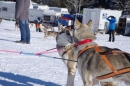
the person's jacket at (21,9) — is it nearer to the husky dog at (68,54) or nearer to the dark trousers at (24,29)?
the dark trousers at (24,29)

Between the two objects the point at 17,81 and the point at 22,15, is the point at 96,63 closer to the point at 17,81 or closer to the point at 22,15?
the point at 17,81

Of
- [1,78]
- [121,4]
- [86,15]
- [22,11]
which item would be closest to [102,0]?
[121,4]

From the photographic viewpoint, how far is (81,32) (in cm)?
308

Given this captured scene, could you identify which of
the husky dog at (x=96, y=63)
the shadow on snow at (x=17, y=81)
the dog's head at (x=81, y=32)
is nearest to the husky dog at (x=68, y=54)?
the shadow on snow at (x=17, y=81)

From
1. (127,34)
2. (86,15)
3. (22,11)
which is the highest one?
(22,11)

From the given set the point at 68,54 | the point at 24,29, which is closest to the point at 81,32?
the point at 68,54

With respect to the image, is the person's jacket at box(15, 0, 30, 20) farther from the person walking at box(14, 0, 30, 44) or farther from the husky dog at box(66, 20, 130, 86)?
the husky dog at box(66, 20, 130, 86)

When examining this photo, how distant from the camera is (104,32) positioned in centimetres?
2261

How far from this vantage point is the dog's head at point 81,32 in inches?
121

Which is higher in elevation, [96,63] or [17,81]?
[96,63]

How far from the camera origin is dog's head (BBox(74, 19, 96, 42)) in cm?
307

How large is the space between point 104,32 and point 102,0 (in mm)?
24344

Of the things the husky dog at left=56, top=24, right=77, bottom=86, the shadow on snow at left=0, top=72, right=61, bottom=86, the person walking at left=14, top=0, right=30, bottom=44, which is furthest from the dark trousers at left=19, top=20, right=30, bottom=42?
the husky dog at left=56, top=24, right=77, bottom=86

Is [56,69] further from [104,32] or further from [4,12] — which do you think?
[4,12]
